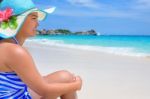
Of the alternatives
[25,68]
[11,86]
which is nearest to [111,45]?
[11,86]

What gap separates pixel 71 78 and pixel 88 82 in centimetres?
235

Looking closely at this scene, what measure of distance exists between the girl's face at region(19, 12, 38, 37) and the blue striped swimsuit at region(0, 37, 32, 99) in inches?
2.0

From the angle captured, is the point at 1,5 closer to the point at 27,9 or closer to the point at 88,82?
the point at 27,9

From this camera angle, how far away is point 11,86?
83.0 inches

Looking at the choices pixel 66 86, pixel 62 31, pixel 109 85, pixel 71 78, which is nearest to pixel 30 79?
pixel 66 86

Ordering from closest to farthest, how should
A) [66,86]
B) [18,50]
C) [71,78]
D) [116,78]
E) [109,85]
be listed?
[18,50] → [66,86] → [71,78] → [109,85] → [116,78]

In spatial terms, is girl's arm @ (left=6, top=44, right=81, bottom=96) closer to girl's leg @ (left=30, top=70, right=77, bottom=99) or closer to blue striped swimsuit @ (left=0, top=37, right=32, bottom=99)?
blue striped swimsuit @ (left=0, top=37, right=32, bottom=99)

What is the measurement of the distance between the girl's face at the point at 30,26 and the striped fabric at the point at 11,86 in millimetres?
177

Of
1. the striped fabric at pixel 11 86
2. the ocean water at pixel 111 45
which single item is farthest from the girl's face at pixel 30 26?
the ocean water at pixel 111 45

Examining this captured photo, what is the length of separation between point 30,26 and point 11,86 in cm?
27

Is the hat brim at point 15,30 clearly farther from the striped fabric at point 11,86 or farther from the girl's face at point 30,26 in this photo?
the striped fabric at point 11,86

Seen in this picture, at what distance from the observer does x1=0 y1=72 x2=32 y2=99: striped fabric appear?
2070mm

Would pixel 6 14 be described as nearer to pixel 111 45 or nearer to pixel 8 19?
pixel 8 19

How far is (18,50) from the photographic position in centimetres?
194
